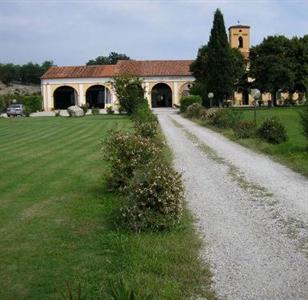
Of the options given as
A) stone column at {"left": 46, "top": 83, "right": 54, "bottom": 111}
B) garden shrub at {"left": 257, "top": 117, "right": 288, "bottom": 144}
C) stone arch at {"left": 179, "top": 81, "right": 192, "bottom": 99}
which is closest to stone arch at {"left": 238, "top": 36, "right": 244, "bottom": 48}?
stone arch at {"left": 179, "top": 81, "right": 192, "bottom": 99}

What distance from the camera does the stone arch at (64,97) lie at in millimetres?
73250

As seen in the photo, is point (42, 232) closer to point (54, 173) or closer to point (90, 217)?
point (90, 217)

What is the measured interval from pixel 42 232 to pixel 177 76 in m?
64.3

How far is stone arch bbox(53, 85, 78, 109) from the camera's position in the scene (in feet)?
240

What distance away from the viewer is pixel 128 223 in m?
6.92

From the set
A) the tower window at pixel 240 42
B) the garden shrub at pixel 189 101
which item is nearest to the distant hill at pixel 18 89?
the tower window at pixel 240 42

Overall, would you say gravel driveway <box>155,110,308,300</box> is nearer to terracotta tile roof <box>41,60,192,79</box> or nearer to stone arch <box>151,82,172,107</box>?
terracotta tile roof <box>41,60,192,79</box>

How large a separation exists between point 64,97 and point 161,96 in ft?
43.6

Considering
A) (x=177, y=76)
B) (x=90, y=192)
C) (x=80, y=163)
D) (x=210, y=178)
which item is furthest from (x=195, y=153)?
(x=177, y=76)

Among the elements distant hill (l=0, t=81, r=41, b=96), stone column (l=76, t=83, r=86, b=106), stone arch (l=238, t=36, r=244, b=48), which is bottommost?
stone column (l=76, t=83, r=86, b=106)

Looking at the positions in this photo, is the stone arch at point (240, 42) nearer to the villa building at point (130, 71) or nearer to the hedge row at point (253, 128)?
the villa building at point (130, 71)

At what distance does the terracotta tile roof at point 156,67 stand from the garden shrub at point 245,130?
48.8 m

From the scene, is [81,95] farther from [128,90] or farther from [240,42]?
[128,90]

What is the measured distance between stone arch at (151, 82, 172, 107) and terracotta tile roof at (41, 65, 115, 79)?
6.61 metres
